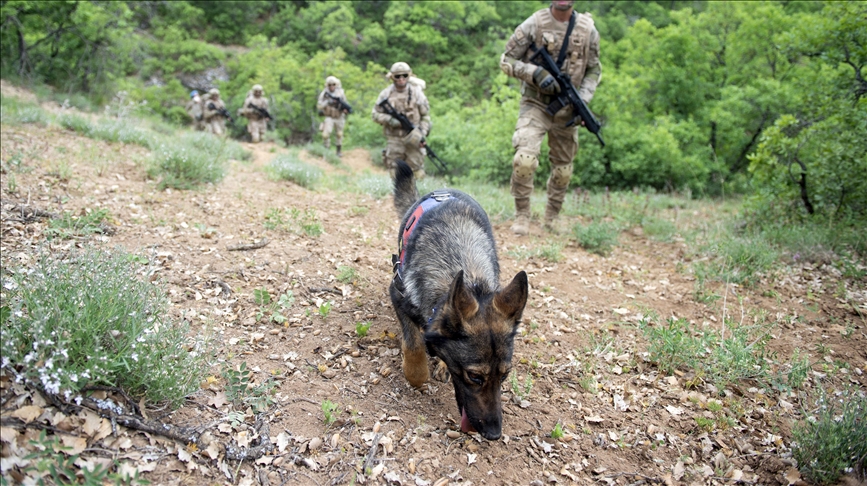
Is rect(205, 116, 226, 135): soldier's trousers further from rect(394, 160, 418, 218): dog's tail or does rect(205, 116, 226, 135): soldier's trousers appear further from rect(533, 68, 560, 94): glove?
rect(394, 160, 418, 218): dog's tail

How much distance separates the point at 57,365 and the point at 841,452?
4.07 metres

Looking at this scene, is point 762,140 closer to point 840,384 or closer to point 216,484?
point 840,384

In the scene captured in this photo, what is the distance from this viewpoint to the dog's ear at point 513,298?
279 cm

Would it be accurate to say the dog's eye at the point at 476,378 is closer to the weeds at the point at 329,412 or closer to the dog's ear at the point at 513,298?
the dog's ear at the point at 513,298

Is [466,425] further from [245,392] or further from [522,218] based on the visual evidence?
[522,218]

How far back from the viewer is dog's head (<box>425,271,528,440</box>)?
2.78 metres

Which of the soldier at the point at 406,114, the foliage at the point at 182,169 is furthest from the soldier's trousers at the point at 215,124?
the foliage at the point at 182,169

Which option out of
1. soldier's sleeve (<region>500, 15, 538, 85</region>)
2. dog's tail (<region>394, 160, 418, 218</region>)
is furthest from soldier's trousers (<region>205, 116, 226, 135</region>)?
dog's tail (<region>394, 160, 418, 218</region>)

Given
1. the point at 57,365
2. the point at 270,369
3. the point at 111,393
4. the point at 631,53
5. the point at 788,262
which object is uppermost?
the point at 631,53

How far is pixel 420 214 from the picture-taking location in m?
3.82

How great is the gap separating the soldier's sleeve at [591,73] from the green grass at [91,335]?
5831 mm

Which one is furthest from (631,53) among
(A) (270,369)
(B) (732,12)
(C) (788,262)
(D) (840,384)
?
(A) (270,369)

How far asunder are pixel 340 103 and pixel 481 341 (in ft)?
54.5

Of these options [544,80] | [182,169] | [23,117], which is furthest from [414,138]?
[23,117]
